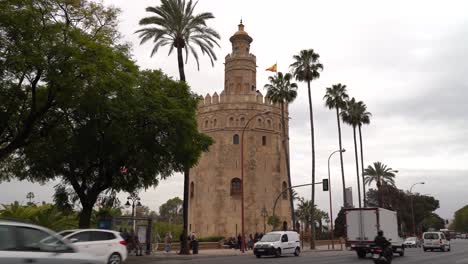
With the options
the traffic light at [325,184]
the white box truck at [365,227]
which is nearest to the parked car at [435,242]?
the traffic light at [325,184]

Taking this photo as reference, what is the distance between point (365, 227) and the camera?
26.1 m

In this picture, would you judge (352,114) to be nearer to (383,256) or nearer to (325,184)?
(325,184)

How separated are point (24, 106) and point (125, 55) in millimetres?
5387

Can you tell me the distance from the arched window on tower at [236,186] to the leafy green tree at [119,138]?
92.5ft

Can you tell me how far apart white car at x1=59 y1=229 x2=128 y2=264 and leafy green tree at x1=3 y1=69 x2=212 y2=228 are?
5.87 meters

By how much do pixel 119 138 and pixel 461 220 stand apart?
15881cm

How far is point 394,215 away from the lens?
1097 inches

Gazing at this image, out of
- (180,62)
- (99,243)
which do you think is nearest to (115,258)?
(99,243)

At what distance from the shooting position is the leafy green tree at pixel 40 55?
1736 centimetres

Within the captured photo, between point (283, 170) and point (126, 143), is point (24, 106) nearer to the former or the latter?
point (126, 143)

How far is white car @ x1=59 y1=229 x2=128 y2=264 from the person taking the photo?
51.9 feet

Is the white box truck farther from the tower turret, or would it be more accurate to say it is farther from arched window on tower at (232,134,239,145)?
the tower turret

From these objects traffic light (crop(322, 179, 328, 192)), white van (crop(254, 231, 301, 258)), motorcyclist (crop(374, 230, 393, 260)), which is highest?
traffic light (crop(322, 179, 328, 192))

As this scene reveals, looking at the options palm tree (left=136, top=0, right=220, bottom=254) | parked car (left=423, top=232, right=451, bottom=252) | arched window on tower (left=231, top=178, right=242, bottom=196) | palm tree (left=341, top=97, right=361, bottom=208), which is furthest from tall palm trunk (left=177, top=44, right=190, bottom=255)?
palm tree (left=341, top=97, right=361, bottom=208)
